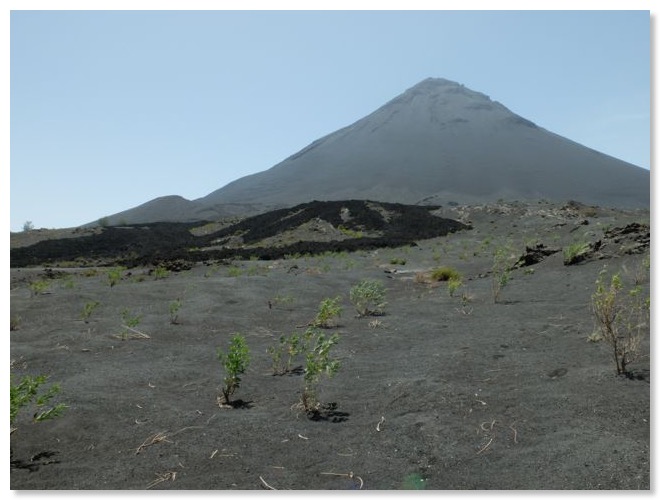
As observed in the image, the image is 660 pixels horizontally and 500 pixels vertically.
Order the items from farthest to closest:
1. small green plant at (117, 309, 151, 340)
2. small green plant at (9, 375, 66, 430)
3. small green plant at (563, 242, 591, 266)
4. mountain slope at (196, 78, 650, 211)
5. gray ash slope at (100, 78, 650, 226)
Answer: mountain slope at (196, 78, 650, 211), gray ash slope at (100, 78, 650, 226), small green plant at (563, 242, 591, 266), small green plant at (117, 309, 151, 340), small green plant at (9, 375, 66, 430)

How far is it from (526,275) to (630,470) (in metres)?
10.5

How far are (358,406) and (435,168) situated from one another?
127903mm

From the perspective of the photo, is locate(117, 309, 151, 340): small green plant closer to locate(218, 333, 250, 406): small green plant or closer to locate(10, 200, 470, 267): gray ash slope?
locate(218, 333, 250, 406): small green plant

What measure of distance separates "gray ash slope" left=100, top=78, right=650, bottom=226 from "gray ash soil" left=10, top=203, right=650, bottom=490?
7626 cm

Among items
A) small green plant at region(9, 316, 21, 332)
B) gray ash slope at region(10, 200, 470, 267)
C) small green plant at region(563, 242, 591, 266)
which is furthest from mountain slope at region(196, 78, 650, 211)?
small green plant at region(9, 316, 21, 332)

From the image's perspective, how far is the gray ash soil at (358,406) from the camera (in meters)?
3.24

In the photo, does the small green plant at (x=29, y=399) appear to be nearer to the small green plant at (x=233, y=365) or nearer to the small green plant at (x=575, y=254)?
the small green plant at (x=233, y=365)

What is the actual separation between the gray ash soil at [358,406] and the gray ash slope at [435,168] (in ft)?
250

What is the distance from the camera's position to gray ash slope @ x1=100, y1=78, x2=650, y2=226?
10075 cm

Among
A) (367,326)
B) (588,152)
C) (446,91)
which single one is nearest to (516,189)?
(588,152)

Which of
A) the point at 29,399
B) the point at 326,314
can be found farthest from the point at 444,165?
the point at 29,399

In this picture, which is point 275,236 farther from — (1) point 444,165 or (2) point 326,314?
(1) point 444,165

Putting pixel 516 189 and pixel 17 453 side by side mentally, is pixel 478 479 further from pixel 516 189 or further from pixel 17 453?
pixel 516 189

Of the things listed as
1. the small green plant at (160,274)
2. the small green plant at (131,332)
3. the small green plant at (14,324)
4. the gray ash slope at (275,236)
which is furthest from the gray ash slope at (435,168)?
the small green plant at (131,332)
